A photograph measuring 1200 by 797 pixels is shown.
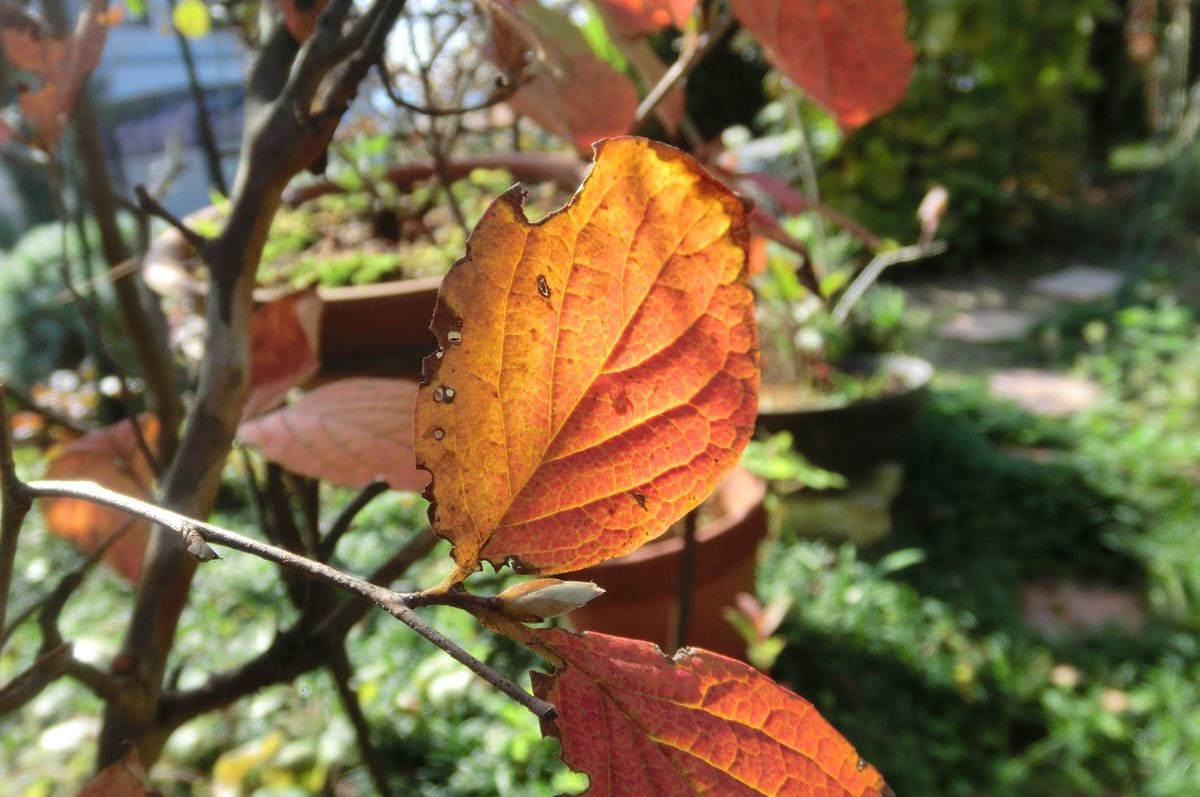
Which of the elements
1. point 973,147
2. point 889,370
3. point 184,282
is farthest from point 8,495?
point 973,147

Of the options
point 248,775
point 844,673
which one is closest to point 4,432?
point 248,775

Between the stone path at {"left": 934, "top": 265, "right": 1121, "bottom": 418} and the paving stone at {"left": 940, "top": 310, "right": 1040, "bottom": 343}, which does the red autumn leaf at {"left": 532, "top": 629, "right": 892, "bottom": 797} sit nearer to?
the stone path at {"left": 934, "top": 265, "right": 1121, "bottom": 418}

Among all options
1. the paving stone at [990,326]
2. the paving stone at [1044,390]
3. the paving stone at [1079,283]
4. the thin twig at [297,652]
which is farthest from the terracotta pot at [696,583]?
the paving stone at [1079,283]

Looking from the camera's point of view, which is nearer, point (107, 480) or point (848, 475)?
point (107, 480)

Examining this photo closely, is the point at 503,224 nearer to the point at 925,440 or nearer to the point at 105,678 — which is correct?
the point at 105,678

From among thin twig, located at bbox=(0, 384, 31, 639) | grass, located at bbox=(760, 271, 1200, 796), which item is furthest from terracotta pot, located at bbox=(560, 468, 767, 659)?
thin twig, located at bbox=(0, 384, 31, 639)

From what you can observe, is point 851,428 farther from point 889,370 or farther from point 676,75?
point 676,75
